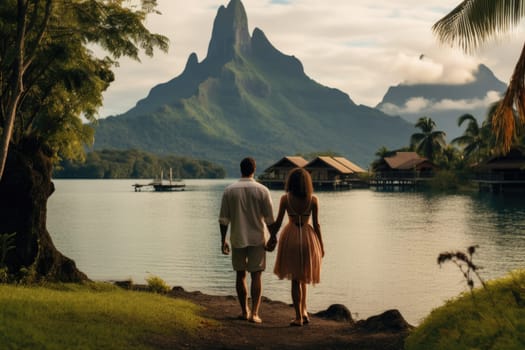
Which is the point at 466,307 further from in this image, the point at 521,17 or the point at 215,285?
the point at 215,285

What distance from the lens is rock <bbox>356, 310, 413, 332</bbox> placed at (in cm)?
916

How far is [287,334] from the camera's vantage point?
8.16 meters

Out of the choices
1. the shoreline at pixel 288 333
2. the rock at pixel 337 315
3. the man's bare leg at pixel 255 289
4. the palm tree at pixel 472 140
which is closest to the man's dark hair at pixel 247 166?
the man's bare leg at pixel 255 289

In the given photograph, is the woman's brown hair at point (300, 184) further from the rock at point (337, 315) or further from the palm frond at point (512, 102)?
the rock at point (337, 315)

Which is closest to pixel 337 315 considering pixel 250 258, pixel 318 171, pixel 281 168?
pixel 250 258

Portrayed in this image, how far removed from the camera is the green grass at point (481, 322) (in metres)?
5.87

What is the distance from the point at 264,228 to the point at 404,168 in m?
87.3

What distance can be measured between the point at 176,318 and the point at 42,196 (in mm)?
4332

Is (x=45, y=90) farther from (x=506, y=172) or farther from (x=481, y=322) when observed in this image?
(x=506, y=172)

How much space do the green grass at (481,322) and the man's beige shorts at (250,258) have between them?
2198mm

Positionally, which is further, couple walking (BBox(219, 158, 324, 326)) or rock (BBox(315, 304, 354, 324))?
rock (BBox(315, 304, 354, 324))

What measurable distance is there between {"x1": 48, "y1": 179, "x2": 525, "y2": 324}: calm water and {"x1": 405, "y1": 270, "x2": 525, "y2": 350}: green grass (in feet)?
23.1

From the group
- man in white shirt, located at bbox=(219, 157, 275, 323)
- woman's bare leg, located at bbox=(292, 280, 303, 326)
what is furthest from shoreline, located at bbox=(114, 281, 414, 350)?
man in white shirt, located at bbox=(219, 157, 275, 323)

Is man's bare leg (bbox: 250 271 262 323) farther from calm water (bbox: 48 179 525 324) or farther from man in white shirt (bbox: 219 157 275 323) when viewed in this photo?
calm water (bbox: 48 179 525 324)
